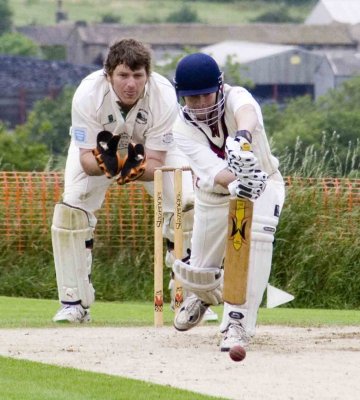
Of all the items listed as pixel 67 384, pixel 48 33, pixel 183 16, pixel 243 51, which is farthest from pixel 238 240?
pixel 183 16

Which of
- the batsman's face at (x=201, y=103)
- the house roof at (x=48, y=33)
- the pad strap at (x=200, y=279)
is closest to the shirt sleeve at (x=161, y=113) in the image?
the pad strap at (x=200, y=279)

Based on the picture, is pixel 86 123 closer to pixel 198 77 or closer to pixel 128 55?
pixel 128 55

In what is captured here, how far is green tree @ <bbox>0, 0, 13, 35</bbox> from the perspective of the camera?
13238cm

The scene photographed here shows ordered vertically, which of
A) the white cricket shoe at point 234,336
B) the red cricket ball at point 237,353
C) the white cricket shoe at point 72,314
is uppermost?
the red cricket ball at point 237,353

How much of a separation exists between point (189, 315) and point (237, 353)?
170 centimetres

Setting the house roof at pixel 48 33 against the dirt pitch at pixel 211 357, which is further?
the house roof at pixel 48 33

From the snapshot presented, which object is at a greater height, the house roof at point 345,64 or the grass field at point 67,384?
the grass field at point 67,384

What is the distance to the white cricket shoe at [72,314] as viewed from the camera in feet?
40.6

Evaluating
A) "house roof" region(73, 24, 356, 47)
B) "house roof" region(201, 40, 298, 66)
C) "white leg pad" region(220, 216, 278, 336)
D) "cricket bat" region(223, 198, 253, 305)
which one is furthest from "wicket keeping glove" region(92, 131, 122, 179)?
"house roof" region(73, 24, 356, 47)

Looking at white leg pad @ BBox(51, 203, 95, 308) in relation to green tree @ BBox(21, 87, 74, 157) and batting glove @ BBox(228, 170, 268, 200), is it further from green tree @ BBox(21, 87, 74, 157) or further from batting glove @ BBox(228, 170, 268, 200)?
green tree @ BBox(21, 87, 74, 157)

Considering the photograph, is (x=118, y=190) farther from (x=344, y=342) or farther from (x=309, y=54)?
(x=309, y=54)

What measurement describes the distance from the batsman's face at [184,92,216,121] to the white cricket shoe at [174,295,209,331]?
156 cm

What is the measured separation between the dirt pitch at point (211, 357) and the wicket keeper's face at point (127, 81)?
5.70 feet

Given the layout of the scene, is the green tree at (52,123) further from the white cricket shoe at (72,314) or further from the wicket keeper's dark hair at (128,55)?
the wicket keeper's dark hair at (128,55)
